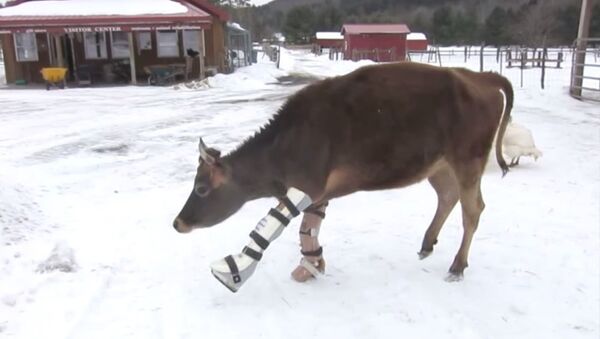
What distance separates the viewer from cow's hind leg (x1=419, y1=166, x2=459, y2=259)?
452 centimetres

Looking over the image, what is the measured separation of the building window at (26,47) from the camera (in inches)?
967

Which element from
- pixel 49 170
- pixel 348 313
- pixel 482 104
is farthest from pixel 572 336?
pixel 49 170

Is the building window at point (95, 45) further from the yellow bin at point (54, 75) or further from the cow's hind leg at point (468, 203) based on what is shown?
the cow's hind leg at point (468, 203)

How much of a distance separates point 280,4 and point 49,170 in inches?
6408

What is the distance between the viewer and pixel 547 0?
6800cm

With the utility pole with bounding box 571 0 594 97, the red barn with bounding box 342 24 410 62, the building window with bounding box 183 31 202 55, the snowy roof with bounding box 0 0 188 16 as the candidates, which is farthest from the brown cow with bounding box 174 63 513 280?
the red barn with bounding box 342 24 410 62

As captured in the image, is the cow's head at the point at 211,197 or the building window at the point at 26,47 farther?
the building window at the point at 26,47

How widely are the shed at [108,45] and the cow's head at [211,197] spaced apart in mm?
19996

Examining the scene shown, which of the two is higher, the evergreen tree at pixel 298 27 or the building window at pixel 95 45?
the evergreen tree at pixel 298 27

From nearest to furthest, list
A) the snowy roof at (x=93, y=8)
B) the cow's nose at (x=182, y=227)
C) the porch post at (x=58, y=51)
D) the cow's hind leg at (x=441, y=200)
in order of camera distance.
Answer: the cow's nose at (x=182, y=227), the cow's hind leg at (x=441, y=200), the porch post at (x=58, y=51), the snowy roof at (x=93, y=8)

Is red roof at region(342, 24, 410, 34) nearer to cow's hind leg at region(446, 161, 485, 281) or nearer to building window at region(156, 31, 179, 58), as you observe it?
building window at region(156, 31, 179, 58)

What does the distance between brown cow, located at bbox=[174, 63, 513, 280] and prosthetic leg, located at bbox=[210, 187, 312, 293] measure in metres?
0.15

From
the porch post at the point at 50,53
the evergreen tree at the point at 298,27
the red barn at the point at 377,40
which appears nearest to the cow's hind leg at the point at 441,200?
the porch post at the point at 50,53

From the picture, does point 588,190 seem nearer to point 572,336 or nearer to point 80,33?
point 572,336
